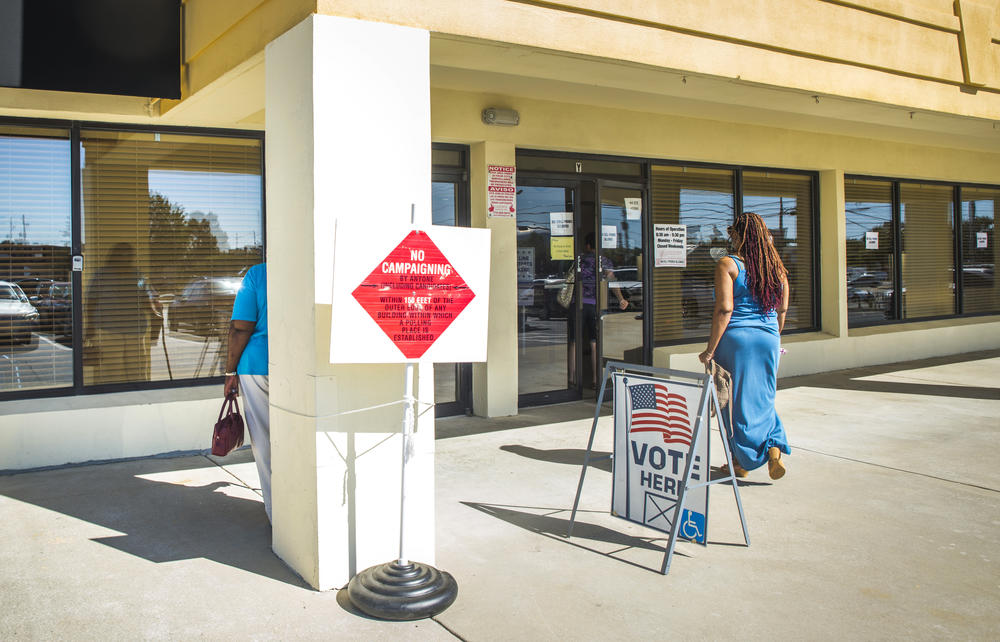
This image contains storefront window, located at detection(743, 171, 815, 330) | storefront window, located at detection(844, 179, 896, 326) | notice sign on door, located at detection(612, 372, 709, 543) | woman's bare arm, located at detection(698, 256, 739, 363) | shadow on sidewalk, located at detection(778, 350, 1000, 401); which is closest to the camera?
notice sign on door, located at detection(612, 372, 709, 543)

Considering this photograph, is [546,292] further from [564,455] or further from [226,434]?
[226,434]

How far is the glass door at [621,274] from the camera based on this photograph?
8.46 metres

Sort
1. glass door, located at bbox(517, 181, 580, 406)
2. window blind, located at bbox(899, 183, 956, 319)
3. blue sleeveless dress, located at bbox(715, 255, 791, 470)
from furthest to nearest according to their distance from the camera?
window blind, located at bbox(899, 183, 956, 319)
glass door, located at bbox(517, 181, 580, 406)
blue sleeveless dress, located at bbox(715, 255, 791, 470)

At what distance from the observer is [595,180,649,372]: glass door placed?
8461mm

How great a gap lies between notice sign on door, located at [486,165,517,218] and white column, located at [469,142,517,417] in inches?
1.7

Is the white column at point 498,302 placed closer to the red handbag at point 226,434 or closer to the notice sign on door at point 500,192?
the notice sign on door at point 500,192

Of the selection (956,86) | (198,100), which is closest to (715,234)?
(956,86)

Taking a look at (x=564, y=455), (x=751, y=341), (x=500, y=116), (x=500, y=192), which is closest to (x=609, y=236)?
(x=500, y=192)

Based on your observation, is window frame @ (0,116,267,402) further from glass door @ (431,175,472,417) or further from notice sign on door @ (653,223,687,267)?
notice sign on door @ (653,223,687,267)

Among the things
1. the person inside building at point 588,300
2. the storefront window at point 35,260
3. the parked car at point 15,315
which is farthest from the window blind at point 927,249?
the parked car at point 15,315

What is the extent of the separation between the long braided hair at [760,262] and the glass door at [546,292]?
9.36 feet

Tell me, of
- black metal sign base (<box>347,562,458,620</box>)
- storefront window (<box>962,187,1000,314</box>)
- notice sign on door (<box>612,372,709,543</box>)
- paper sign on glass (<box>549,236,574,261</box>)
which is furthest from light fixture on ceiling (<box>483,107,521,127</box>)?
storefront window (<box>962,187,1000,314</box>)

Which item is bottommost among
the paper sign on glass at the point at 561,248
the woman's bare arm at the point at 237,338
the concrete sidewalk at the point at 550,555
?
the concrete sidewalk at the point at 550,555

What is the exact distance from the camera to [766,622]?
11.2 ft
